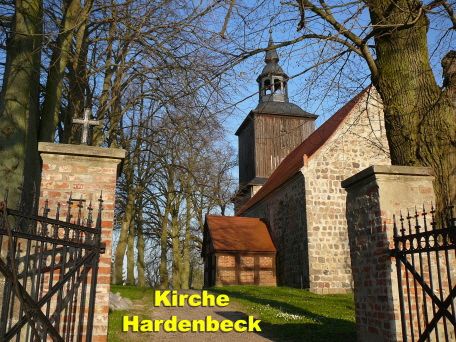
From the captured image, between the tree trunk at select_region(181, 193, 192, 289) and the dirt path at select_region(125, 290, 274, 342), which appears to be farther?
the tree trunk at select_region(181, 193, 192, 289)

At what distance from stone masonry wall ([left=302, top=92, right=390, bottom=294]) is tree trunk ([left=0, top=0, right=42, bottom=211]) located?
40.1ft

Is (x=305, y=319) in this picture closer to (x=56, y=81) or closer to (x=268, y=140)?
(x=56, y=81)

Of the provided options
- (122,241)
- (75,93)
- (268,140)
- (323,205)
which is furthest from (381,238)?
(268,140)

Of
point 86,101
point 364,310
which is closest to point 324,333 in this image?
point 364,310

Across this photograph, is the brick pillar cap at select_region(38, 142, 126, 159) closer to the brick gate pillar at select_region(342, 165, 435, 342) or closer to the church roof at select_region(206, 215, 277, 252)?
the brick gate pillar at select_region(342, 165, 435, 342)

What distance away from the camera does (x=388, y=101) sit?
5.27 m

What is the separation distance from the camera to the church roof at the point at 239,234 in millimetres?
19188

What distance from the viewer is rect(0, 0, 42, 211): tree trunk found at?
5645mm

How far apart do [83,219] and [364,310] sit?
3429mm

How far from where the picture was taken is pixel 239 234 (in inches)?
797

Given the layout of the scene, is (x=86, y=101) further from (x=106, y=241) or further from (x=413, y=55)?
(x=413, y=55)

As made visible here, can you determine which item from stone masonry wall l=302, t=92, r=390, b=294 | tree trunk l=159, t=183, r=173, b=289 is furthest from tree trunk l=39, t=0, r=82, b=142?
tree trunk l=159, t=183, r=173, b=289

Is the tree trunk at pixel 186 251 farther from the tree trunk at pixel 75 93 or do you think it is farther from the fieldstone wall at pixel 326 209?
the tree trunk at pixel 75 93

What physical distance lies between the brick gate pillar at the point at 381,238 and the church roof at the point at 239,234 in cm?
1401
